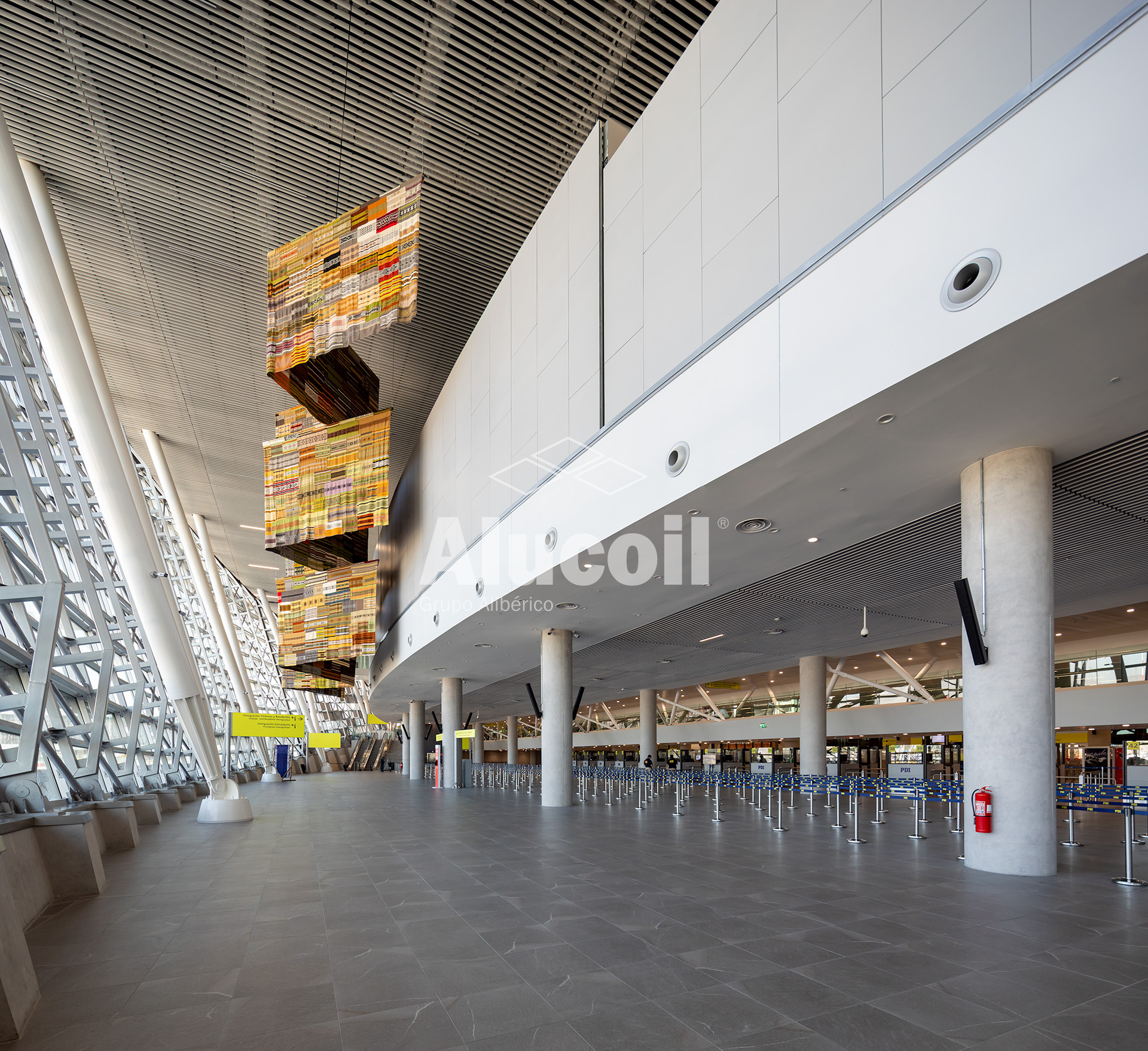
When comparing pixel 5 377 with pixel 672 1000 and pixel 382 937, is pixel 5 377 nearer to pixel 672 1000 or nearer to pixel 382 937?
pixel 382 937

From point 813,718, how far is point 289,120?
23.9 m

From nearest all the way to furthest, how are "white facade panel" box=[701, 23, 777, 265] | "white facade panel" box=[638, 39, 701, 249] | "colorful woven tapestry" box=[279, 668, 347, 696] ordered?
"white facade panel" box=[701, 23, 777, 265], "white facade panel" box=[638, 39, 701, 249], "colorful woven tapestry" box=[279, 668, 347, 696]

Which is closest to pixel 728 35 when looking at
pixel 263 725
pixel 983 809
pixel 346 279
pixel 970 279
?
pixel 970 279

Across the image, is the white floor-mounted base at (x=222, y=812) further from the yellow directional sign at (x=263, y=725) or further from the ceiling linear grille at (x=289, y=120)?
the ceiling linear grille at (x=289, y=120)

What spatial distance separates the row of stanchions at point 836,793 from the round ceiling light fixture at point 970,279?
628cm

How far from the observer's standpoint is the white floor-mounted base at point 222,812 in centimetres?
1565

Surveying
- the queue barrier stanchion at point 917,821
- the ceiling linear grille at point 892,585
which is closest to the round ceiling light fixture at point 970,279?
the ceiling linear grille at point 892,585

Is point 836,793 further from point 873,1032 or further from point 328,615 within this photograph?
point 328,615

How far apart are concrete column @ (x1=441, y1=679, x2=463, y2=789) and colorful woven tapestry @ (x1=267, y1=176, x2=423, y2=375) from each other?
16907 millimetres

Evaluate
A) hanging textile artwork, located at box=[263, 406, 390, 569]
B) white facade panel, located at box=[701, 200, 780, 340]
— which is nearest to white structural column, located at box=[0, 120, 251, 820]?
hanging textile artwork, located at box=[263, 406, 390, 569]

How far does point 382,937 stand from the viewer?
20.7ft

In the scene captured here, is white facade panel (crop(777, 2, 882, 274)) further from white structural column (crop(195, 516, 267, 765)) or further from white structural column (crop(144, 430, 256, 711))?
white structural column (crop(195, 516, 267, 765))

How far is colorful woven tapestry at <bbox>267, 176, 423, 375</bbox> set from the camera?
49.6 feet

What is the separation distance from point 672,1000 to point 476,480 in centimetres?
1519
